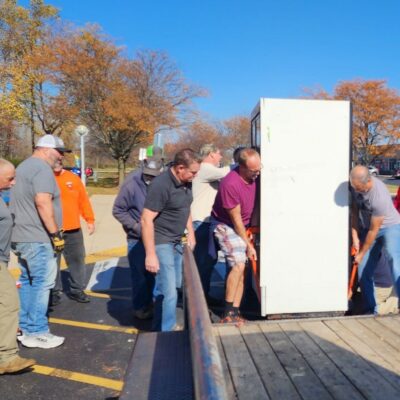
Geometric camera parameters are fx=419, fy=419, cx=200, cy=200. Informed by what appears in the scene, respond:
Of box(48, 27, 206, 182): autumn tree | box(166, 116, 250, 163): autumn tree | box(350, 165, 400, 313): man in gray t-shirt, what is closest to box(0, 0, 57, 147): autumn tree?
box(48, 27, 206, 182): autumn tree

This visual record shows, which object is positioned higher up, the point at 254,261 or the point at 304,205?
the point at 304,205

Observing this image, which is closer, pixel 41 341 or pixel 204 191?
pixel 41 341

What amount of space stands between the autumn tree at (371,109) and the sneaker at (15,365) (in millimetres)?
32727

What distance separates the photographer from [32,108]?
2717cm

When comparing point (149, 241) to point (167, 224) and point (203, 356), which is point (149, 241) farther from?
point (203, 356)

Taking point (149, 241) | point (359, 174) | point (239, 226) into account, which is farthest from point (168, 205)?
point (359, 174)

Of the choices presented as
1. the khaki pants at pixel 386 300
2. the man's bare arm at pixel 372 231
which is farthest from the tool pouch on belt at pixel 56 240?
the khaki pants at pixel 386 300

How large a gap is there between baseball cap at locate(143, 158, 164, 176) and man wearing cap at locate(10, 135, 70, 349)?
888 millimetres

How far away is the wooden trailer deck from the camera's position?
248 cm

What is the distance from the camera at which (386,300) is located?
4188 mm

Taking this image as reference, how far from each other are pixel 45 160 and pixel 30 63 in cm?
2467

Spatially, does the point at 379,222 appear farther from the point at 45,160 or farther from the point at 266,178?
the point at 45,160

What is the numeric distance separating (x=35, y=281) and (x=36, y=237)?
1.35 feet

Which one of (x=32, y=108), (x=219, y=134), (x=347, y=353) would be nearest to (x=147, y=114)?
(x=32, y=108)
